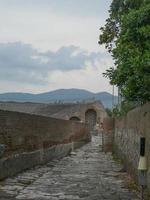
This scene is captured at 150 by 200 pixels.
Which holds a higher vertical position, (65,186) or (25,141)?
(25,141)

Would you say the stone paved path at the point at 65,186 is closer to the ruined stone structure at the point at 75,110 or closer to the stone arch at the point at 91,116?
the ruined stone structure at the point at 75,110

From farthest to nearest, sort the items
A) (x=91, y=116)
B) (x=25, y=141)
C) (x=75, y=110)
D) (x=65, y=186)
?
(x=91, y=116) → (x=75, y=110) → (x=25, y=141) → (x=65, y=186)

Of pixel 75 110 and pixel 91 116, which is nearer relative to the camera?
pixel 75 110

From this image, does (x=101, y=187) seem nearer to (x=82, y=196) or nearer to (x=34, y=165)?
(x=82, y=196)

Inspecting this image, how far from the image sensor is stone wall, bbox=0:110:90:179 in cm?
1551

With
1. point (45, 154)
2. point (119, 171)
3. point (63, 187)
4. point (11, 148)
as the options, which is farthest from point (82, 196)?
point (45, 154)

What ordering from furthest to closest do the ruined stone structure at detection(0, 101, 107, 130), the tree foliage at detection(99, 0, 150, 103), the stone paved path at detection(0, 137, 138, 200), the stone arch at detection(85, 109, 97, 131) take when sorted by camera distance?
the stone arch at detection(85, 109, 97, 131), the ruined stone structure at detection(0, 101, 107, 130), the tree foliage at detection(99, 0, 150, 103), the stone paved path at detection(0, 137, 138, 200)

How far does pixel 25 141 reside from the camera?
18125 mm

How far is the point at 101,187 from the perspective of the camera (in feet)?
47.1

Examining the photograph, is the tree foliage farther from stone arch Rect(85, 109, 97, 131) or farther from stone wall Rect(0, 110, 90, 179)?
stone arch Rect(85, 109, 97, 131)

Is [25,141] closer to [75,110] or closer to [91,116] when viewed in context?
[75,110]

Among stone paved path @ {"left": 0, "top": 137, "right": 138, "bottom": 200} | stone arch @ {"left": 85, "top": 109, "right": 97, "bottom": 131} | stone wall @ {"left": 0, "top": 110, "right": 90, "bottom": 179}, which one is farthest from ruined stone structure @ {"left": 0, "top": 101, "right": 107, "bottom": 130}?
stone paved path @ {"left": 0, "top": 137, "right": 138, "bottom": 200}

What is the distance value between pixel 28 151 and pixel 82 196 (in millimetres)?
6496

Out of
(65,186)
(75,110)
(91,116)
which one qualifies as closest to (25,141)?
(65,186)
